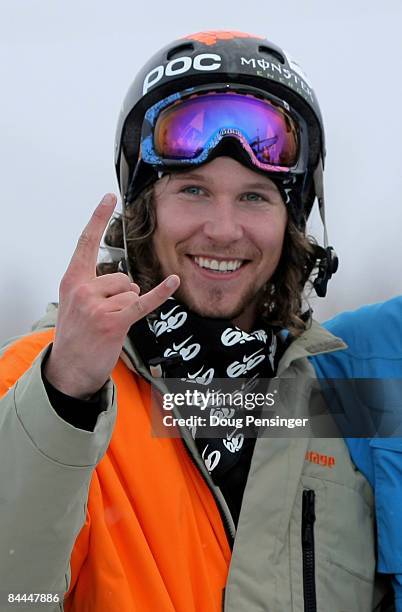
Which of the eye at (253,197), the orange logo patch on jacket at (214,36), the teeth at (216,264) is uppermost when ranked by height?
the orange logo patch on jacket at (214,36)

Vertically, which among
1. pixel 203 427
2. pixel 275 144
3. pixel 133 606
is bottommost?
pixel 133 606

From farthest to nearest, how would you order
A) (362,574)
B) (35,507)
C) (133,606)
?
(362,574) → (133,606) → (35,507)

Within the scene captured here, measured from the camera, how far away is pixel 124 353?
2447 mm

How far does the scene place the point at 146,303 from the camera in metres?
1.74

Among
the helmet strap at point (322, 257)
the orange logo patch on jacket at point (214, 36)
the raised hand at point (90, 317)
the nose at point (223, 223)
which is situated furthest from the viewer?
the helmet strap at point (322, 257)

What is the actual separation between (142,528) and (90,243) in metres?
0.90

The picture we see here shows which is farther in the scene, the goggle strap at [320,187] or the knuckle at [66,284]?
the goggle strap at [320,187]

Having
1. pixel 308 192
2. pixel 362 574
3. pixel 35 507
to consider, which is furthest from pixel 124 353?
pixel 308 192

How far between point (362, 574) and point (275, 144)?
1.65m

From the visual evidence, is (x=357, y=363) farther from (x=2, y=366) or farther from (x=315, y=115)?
(x=2, y=366)

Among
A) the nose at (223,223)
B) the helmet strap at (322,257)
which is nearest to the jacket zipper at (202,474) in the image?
the nose at (223,223)

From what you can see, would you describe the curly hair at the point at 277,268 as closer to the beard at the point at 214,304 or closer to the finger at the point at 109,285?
the beard at the point at 214,304

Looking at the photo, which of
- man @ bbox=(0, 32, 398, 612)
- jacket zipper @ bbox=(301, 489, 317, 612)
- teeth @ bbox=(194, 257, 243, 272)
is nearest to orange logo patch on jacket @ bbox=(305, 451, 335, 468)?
man @ bbox=(0, 32, 398, 612)

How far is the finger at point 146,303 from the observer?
5.64ft
